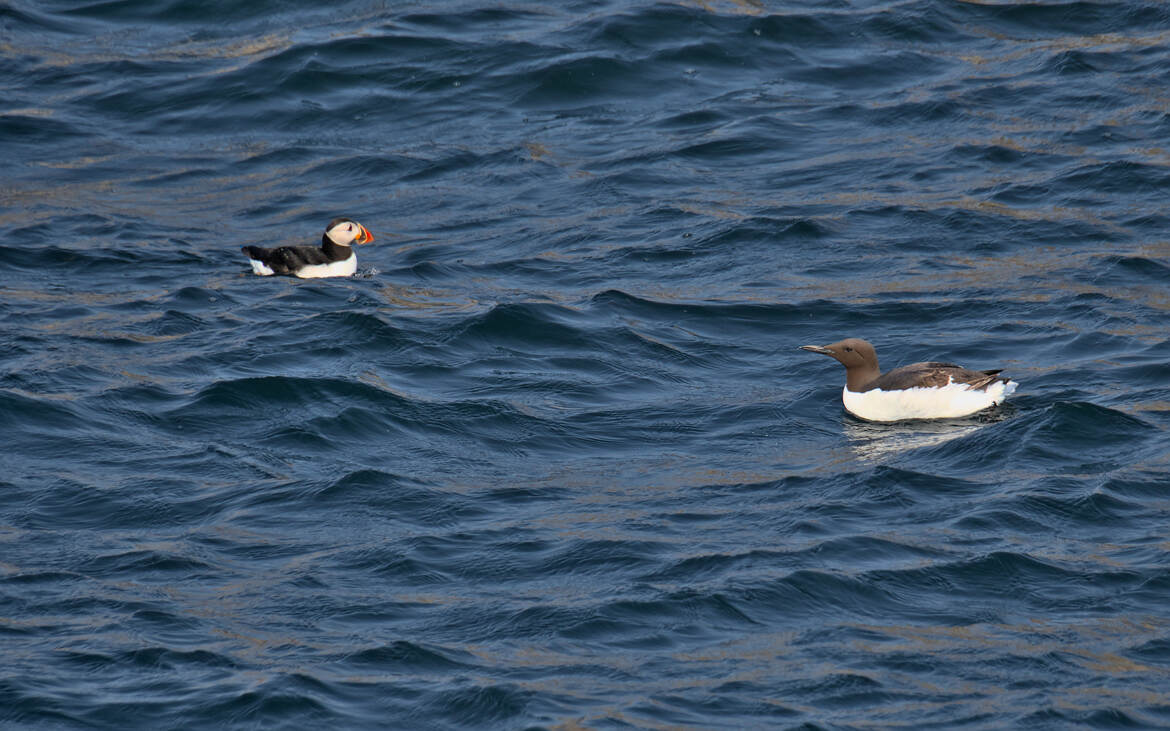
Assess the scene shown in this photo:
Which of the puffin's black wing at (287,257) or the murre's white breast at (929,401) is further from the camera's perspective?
the puffin's black wing at (287,257)

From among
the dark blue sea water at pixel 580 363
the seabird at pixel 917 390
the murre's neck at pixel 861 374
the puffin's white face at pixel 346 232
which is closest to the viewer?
the dark blue sea water at pixel 580 363

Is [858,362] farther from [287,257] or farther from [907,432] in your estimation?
[287,257]

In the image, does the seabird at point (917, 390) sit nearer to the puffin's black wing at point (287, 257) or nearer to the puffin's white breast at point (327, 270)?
the puffin's white breast at point (327, 270)

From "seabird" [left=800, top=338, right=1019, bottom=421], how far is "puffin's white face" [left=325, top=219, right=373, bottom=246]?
4891mm

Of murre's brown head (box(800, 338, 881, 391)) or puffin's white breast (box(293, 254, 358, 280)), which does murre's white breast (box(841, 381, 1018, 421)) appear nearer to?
murre's brown head (box(800, 338, 881, 391))

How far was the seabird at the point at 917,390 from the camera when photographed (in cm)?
1088

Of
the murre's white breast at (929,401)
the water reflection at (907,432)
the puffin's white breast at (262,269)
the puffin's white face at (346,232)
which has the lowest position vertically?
the water reflection at (907,432)

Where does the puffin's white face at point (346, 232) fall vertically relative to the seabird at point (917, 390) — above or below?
above

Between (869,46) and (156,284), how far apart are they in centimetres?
875

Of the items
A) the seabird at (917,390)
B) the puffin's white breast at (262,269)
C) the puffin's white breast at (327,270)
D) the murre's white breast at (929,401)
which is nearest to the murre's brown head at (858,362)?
the seabird at (917,390)

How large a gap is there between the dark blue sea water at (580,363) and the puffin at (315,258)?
0.13 metres

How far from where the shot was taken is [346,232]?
14.6m

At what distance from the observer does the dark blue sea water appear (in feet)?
25.4

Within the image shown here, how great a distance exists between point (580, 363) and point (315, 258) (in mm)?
3215
